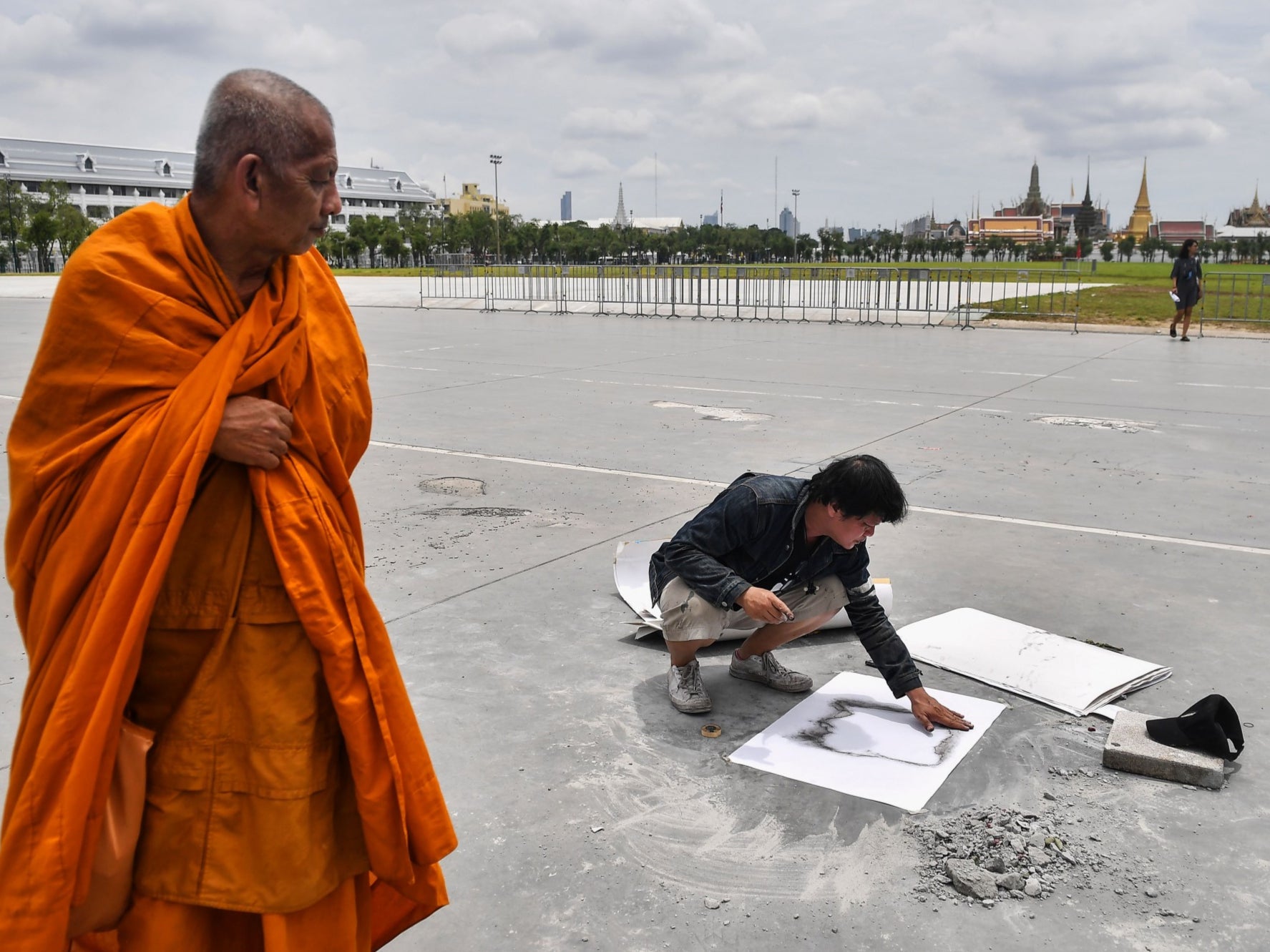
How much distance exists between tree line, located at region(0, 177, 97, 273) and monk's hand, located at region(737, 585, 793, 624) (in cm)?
7834

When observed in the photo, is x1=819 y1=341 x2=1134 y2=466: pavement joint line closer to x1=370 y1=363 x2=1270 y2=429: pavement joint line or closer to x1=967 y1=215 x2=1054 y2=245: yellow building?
x1=370 y1=363 x2=1270 y2=429: pavement joint line

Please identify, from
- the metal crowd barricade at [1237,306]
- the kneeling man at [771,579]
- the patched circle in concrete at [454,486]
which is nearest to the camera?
the kneeling man at [771,579]

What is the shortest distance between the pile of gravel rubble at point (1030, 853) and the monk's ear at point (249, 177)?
95.0 inches

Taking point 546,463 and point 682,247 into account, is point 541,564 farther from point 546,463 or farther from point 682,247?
point 682,247

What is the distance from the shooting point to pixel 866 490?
142 inches

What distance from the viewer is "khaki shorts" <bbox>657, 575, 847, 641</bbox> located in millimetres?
4098

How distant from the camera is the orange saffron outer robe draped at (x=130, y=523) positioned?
178 centimetres

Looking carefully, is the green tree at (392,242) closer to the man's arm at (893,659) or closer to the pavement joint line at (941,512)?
the pavement joint line at (941,512)

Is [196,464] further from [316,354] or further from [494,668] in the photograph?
[494,668]

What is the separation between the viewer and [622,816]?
342 cm

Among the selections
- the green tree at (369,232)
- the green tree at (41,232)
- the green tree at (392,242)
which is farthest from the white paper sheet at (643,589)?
the green tree at (392,242)

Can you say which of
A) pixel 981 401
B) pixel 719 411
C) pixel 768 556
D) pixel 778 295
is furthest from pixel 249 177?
pixel 778 295

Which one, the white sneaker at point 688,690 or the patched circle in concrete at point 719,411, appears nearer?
the white sneaker at point 688,690

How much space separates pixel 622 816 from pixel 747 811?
392mm
